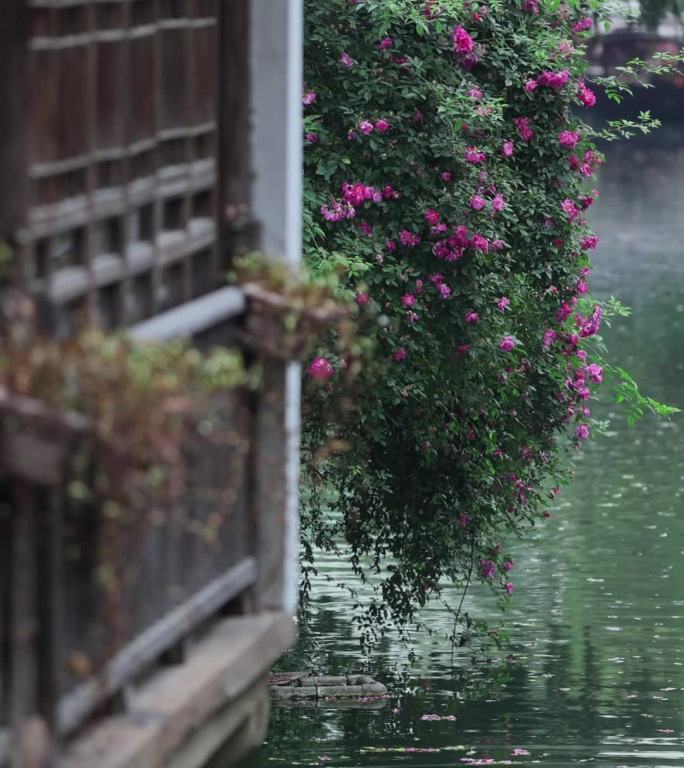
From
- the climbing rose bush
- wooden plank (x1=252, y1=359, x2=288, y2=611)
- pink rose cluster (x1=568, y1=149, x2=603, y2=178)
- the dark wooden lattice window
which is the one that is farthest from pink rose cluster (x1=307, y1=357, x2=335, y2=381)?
the dark wooden lattice window

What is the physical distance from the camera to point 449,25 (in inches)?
531

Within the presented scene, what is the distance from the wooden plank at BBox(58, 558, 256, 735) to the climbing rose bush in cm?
549

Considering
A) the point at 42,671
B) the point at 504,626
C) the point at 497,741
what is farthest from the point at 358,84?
the point at 42,671

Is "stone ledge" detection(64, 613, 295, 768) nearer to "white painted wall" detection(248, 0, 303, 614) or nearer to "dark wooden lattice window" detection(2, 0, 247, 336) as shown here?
"white painted wall" detection(248, 0, 303, 614)

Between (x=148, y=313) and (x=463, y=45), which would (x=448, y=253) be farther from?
(x=148, y=313)

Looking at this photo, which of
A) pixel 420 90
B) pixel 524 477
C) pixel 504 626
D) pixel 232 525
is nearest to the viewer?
pixel 232 525

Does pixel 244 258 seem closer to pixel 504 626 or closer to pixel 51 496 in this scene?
pixel 51 496

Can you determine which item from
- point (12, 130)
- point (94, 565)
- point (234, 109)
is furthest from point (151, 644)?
point (234, 109)

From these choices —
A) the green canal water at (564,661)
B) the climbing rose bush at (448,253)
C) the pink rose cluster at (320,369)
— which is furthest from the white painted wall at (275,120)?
the green canal water at (564,661)

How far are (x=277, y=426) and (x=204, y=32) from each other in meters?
1.15

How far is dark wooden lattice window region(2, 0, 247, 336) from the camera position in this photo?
5086mm

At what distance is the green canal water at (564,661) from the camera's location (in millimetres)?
15109

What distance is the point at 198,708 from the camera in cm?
569

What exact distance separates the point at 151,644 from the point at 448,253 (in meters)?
7.97
